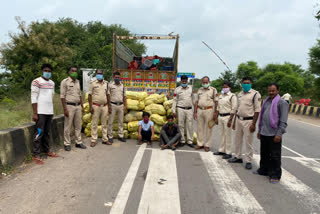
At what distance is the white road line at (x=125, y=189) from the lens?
9.94 ft

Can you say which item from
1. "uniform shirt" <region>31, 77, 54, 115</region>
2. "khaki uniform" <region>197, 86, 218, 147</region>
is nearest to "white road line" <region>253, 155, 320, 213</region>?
"khaki uniform" <region>197, 86, 218, 147</region>

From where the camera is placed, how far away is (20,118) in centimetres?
789

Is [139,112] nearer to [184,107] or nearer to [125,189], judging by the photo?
[184,107]

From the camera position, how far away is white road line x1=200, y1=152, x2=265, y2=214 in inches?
126

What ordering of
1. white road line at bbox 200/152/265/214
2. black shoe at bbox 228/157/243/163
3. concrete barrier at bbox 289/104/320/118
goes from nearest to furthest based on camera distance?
white road line at bbox 200/152/265/214
black shoe at bbox 228/157/243/163
concrete barrier at bbox 289/104/320/118

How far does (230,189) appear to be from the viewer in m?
3.80

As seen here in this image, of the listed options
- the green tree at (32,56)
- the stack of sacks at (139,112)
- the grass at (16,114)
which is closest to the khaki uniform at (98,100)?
the stack of sacks at (139,112)

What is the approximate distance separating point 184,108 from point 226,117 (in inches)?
50.5

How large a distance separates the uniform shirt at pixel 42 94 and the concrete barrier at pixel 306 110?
17966 millimetres

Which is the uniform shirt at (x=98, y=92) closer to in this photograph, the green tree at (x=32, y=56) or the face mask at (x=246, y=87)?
the face mask at (x=246, y=87)

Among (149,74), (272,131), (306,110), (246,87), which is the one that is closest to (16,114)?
(149,74)

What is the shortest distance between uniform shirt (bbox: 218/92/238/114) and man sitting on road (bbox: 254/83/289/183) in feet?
3.35

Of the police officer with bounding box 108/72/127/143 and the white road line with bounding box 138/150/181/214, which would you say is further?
the police officer with bounding box 108/72/127/143

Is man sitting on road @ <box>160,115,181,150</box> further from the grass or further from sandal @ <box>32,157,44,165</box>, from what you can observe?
the grass
